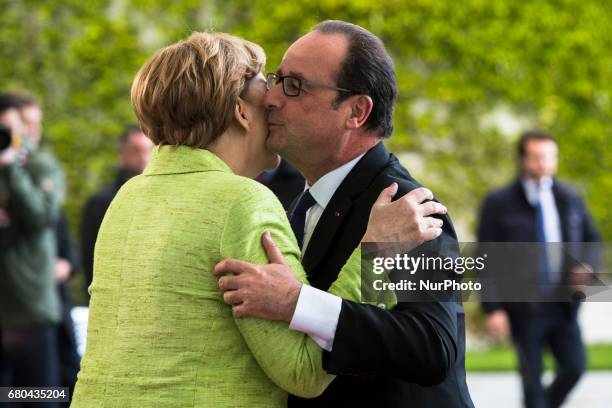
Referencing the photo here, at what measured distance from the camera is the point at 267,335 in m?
2.67

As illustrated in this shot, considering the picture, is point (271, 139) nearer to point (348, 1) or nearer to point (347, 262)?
point (347, 262)

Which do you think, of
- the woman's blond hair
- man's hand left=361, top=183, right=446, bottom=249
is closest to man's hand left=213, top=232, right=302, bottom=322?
man's hand left=361, top=183, right=446, bottom=249

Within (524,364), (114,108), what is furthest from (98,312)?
(114,108)

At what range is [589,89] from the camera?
51.5ft

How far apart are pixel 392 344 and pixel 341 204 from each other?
517mm

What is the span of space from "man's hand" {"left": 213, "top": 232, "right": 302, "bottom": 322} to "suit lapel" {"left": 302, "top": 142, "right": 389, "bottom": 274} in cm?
32

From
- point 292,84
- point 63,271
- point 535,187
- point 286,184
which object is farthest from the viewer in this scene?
point 535,187

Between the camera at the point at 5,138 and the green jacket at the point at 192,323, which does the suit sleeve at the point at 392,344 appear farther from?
the camera at the point at 5,138

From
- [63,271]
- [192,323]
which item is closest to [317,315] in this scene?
[192,323]

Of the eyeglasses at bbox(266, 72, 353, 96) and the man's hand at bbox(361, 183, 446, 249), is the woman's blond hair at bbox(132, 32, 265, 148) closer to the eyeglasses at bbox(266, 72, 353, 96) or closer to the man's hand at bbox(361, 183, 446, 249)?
the eyeglasses at bbox(266, 72, 353, 96)

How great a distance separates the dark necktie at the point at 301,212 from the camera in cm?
323

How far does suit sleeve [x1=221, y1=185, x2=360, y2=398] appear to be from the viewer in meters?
2.67

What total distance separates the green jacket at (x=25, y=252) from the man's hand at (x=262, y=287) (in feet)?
13.6

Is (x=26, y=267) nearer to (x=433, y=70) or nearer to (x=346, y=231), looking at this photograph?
(x=346, y=231)
